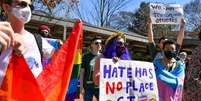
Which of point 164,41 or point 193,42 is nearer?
point 164,41

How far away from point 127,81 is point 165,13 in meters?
2.35

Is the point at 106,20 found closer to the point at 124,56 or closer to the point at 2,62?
A: the point at 124,56

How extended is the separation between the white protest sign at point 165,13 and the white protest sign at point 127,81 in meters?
1.77

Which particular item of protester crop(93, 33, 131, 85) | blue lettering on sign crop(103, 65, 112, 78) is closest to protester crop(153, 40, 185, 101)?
protester crop(93, 33, 131, 85)

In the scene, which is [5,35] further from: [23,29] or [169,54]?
[169,54]

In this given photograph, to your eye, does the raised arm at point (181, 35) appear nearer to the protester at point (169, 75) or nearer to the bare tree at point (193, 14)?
the protester at point (169, 75)

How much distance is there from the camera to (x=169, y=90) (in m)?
7.38

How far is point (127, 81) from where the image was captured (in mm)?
6621

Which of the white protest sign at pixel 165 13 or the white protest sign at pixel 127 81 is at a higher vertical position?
the white protest sign at pixel 165 13

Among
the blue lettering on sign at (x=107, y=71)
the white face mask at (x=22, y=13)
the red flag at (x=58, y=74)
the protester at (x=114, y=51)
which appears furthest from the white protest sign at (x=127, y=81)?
the white face mask at (x=22, y=13)

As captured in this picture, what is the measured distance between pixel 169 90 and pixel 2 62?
443 centimetres

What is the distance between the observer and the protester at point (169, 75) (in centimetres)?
721

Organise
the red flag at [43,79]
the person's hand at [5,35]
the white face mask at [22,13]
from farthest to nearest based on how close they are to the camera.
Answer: the white face mask at [22,13] → the red flag at [43,79] → the person's hand at [5,35]

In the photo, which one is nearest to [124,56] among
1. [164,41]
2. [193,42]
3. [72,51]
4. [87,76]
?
[164,41]
